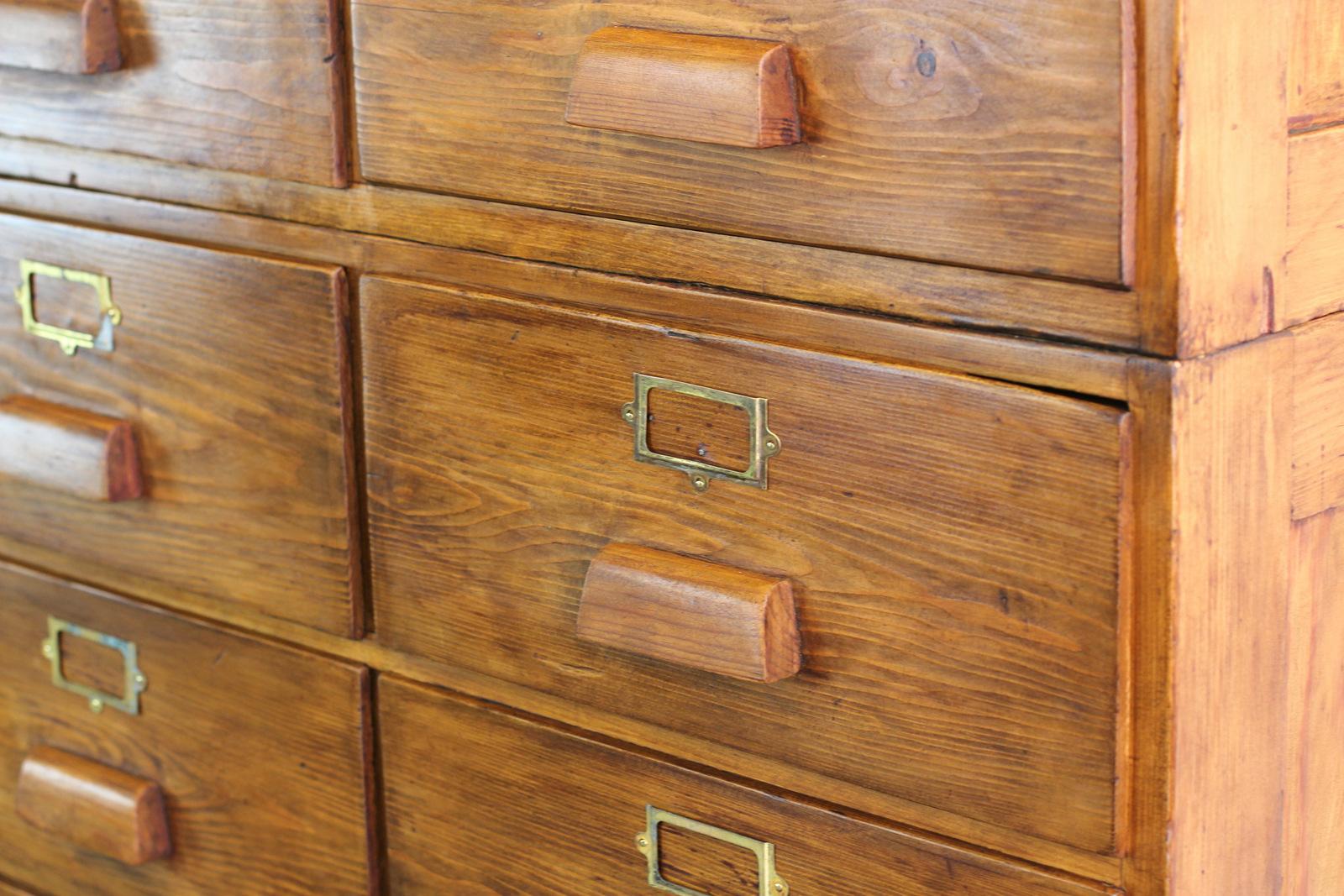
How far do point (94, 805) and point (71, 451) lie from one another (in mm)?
242

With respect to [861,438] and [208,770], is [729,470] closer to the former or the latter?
[861,438]

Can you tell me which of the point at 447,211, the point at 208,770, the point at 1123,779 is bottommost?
the point at 208,770

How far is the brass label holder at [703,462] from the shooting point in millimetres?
779

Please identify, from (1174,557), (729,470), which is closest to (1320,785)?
(1174,557)

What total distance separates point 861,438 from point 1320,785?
27 centimetres

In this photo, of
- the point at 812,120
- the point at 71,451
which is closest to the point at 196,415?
the point at 71,451

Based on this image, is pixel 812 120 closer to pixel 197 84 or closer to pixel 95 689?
pixel 197 84

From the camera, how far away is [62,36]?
3.19 ft

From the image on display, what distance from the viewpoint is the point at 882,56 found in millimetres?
708

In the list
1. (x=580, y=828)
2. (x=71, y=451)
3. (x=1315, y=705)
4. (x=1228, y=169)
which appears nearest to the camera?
(x=1228, y=169)

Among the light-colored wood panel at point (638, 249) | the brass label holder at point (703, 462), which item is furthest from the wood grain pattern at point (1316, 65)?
the brass label holder at point (703, 462)

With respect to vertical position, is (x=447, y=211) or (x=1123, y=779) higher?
(x=447, y=211)

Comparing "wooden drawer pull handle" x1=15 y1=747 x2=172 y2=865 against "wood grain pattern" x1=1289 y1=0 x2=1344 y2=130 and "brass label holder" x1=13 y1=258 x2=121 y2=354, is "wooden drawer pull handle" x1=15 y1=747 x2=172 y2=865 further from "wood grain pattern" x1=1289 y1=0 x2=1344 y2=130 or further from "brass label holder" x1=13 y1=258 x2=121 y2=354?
"wood grain pattern" x1=1289 y1=0 x2=1344 y2=130

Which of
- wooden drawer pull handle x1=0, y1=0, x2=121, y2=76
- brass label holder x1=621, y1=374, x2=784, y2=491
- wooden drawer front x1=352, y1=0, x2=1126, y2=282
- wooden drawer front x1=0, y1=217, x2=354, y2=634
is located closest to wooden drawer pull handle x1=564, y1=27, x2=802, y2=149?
wooden drawer front x1=352, y1=0, x2=1126, y2=282
